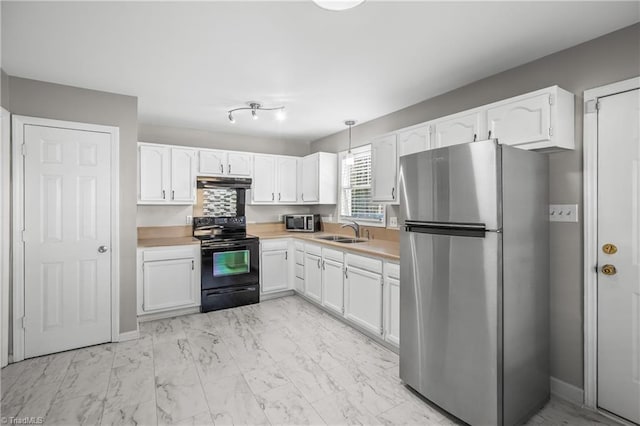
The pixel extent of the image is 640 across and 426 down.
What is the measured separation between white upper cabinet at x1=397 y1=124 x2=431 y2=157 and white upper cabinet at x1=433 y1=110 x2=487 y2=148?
0.32 ft

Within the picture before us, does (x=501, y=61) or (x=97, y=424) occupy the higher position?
(x=501, y=61)

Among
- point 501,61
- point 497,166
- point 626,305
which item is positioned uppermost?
point 501,61

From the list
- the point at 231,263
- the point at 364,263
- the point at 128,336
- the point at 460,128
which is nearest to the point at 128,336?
the point at 128,336

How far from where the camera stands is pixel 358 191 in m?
4.49

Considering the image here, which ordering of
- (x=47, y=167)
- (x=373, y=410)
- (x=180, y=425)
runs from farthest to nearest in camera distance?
(x=47, y=167), (x=373, y=410), (x=180, y=425)

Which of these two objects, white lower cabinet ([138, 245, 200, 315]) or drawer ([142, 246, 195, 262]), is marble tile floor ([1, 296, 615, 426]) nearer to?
white lower cabinet ([138, 245, 200, 315])

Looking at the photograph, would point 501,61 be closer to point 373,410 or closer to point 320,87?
point 320,87

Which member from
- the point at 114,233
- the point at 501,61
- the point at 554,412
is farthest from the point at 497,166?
the point at 114,233

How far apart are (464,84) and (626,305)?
2.12 meters

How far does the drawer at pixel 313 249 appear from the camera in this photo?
13.0 feet

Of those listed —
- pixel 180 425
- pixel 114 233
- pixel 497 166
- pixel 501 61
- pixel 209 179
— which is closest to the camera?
pixel 497 166

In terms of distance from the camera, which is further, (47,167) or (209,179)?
(209,179)

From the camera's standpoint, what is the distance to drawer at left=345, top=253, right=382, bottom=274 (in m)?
2.98

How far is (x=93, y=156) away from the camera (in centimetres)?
297
